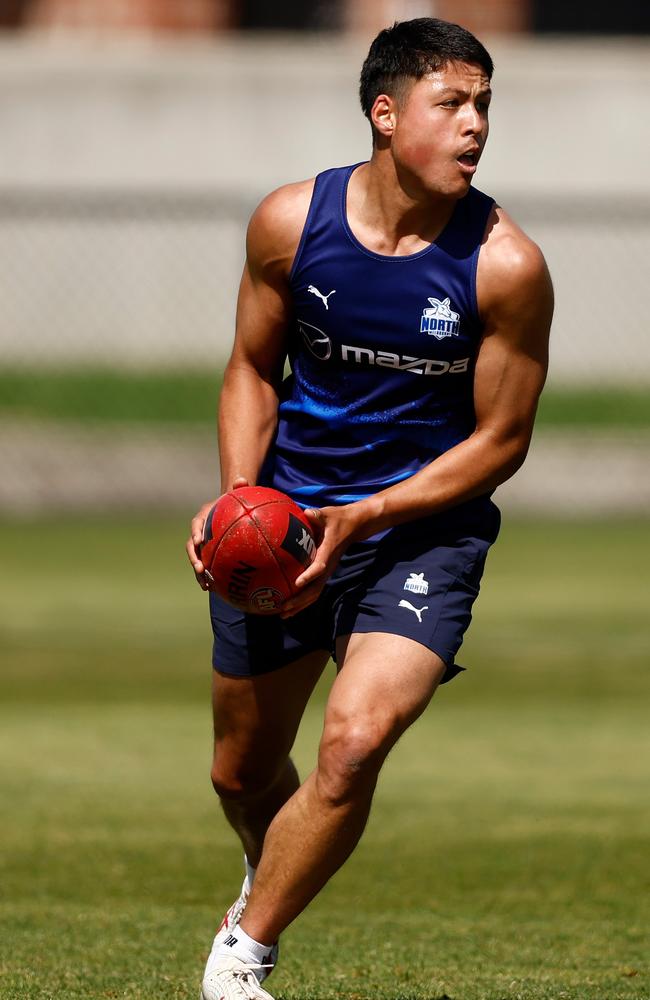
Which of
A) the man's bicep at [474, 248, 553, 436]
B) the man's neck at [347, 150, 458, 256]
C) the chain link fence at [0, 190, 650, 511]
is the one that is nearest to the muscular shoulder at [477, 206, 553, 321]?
the man's bicep at [474, 248, 553, 436]

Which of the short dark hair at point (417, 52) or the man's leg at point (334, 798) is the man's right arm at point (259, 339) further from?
the man's leg at point (334, 798)

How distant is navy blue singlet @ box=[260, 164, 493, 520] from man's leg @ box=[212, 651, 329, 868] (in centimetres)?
54

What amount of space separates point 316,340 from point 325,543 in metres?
0.67

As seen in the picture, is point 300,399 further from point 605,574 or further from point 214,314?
point 214,314

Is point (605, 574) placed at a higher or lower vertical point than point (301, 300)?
lower

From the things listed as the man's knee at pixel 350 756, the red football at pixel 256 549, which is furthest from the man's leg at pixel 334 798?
the red football at pixel 256 549

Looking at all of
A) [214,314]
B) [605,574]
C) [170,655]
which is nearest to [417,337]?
[170,655]

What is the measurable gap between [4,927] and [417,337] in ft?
7.56

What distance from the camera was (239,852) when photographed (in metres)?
6.92

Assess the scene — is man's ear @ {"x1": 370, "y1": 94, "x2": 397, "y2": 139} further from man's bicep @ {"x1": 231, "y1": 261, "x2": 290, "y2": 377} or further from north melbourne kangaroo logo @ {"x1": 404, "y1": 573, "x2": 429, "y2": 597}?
north melbourne kangaroo logo @ {"x1": 404, "y1": 573, "x2": 429, "y2": 597}

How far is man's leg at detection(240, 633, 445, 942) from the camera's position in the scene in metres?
4.80

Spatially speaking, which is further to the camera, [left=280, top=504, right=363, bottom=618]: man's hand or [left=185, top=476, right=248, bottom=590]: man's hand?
[left=185, top=476, right=248, bottom=590]: man's hand

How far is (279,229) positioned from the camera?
532 centimetres

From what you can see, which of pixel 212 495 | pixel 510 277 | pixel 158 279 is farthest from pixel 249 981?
pixel 158 279
